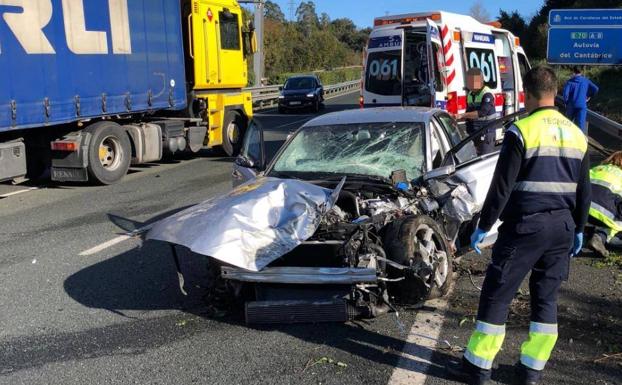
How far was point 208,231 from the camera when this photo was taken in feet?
13.5

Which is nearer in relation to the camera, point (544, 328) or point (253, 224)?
point (544, 328)

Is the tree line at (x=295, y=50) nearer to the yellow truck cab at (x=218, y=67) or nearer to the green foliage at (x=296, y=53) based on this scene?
the green foliage at (x=296, y=53)

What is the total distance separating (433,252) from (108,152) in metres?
7.89

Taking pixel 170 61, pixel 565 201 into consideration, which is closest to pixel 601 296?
pixel 565 201

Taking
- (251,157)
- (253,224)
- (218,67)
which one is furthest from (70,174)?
(253,224)

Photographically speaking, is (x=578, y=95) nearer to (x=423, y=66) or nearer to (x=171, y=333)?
(x=423, y=66)

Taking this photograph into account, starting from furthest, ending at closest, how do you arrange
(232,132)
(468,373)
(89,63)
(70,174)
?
(232,132) < (70,174) < (89,63) < (468,373)

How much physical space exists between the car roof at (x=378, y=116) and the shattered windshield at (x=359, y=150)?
0.08 metres

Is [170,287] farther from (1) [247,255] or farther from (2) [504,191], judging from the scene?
(2) [504,191]

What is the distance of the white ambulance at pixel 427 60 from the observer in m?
10.5

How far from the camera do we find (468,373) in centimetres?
347

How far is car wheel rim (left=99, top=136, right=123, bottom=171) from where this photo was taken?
10.7m

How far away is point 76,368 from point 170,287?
57.5 inches

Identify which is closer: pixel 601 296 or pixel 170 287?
pixel 601 296
